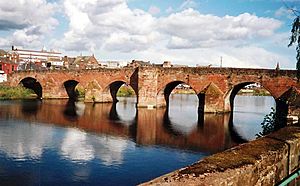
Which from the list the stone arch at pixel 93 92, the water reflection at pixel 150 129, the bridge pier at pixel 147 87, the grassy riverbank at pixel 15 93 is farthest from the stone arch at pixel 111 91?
the grassy riverbank at pixel 15 93

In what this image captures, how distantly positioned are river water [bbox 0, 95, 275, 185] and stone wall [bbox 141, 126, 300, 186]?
6.56 m

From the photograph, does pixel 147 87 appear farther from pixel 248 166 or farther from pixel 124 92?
pixel 248 166

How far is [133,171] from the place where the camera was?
1209cm

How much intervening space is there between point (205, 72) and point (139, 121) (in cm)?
1028

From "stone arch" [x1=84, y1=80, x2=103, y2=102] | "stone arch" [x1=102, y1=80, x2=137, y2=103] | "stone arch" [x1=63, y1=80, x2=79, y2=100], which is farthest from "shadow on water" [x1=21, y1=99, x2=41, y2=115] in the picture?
"stone arch" [x1=63, y1=80, x2=79, y2=100]

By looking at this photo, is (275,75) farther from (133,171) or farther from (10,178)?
(10,178)

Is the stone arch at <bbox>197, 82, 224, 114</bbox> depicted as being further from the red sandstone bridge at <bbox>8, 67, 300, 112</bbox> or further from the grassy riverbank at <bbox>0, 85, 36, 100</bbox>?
the grassy riverbank at <bbox>0, 85, 36, 100</bbox>

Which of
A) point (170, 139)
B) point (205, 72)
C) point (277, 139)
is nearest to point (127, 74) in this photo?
point (205, 72)

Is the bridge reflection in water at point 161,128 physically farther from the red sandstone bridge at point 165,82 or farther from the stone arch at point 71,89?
the stone arch at point 71,89

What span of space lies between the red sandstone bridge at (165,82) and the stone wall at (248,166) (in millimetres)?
22194

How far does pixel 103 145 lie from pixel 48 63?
184ft

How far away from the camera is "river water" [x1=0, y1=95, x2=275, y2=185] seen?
1152 cm

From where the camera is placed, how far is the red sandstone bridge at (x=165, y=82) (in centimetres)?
2934

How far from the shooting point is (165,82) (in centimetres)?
3541
